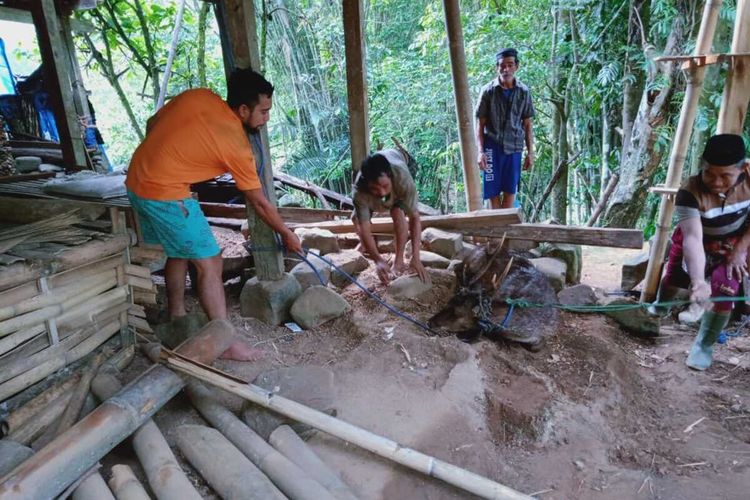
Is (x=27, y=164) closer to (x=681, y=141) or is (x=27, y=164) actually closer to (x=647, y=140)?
(x=681, y=141)

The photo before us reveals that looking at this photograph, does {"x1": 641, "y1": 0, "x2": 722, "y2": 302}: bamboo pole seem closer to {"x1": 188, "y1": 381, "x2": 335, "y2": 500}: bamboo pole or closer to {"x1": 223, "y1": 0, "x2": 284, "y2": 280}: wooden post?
{"x1": 223, "y1": 0, "x2": 284, "y2": 280}: wooden post

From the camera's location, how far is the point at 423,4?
951 cm

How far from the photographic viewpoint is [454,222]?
14.4 feet

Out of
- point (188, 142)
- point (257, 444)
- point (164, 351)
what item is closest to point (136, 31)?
point (188, 142)

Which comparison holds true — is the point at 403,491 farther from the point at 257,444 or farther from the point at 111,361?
the point at 111,361

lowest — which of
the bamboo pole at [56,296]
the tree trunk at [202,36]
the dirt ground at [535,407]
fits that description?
the dirt ground at [535,407]

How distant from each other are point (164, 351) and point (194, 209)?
89 centimetres

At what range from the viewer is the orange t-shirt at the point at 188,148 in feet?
9.09

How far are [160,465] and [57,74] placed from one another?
4.36 meters

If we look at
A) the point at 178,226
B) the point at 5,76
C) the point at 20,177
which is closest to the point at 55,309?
the point at 178,226

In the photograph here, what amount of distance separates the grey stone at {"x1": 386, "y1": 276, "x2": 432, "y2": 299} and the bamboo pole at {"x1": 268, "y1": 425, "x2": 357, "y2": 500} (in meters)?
1.86

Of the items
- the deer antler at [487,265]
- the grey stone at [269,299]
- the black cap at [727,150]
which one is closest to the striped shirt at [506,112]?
the deer antler at [487,265]

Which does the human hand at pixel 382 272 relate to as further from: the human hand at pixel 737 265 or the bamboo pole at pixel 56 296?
the human hand at pixel 737 265

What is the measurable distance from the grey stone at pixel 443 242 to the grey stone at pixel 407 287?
69 cm
